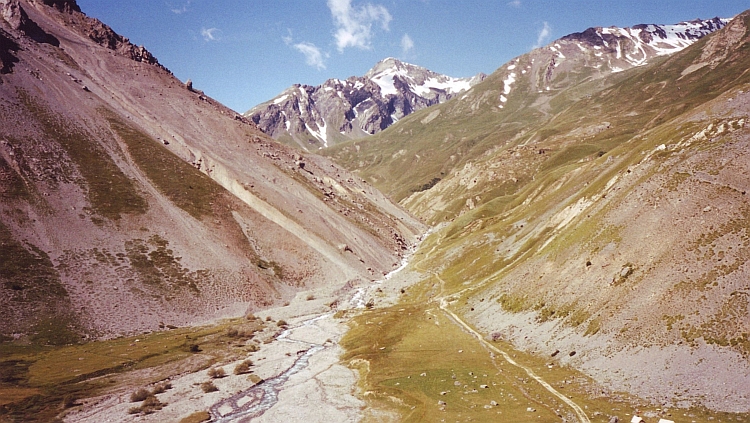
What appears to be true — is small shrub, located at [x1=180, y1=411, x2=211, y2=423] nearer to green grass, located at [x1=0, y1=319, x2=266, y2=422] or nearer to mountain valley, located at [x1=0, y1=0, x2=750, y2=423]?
mountain valley, located at [x1=0, y1=0, x2=750, y2=423]

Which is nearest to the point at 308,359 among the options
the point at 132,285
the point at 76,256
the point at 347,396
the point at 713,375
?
the point at 347,396

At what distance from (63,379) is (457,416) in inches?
1912

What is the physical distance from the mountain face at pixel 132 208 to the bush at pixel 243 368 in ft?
99.0

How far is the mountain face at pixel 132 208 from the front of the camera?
7988 centimetres

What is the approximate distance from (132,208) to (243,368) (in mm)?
68418

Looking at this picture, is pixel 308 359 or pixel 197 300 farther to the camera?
pixel 197 300

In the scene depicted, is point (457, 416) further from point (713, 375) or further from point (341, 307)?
point (341, 307)

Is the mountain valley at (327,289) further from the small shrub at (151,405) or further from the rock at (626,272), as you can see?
the rock at (626,272)

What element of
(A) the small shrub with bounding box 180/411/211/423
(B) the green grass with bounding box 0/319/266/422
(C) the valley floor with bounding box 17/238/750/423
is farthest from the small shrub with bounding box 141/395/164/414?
(B) the green grass with bounding box 0/319/266/422

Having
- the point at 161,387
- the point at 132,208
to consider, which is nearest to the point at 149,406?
the point at 161,387

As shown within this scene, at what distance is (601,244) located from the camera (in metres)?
60.6

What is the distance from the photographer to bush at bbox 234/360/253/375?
191 feet

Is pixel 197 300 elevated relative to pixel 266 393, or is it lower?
elevated

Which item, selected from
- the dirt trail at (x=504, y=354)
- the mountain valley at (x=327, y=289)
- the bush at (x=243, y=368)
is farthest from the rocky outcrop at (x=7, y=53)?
the dirt trail at (x=504, y=354)
